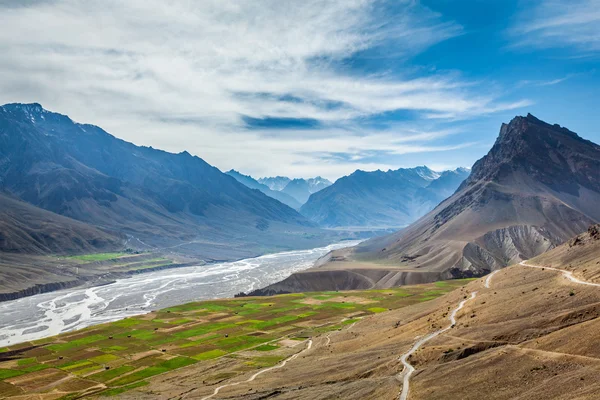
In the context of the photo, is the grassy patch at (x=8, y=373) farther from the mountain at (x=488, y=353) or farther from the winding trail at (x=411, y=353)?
the winding trail at (x=411, y=353)

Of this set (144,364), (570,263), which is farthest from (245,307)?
(570,263)

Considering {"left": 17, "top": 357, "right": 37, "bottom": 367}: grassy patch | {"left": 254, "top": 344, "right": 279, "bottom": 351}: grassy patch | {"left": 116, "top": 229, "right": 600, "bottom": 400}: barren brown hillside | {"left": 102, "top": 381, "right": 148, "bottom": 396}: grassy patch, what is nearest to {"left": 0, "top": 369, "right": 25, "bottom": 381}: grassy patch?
{"left": 17, "top": 357, "right": 37, "bottom": 367}: grassy patch

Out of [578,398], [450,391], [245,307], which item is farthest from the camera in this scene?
[245,307]

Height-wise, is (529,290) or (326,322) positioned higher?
(529,290)

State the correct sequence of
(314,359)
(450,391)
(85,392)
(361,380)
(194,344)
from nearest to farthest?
(450,391) → (361,380) → (314,359) → (85,392) → (194,344)

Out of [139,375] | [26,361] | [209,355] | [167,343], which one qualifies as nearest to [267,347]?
[209,355]

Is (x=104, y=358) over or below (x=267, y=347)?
over

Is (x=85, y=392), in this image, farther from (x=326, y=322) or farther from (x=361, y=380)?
(x=326, y=322)

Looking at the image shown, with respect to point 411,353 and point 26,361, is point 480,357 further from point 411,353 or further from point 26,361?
point 26,361

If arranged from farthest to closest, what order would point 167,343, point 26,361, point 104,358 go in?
point 167,343, point 26,361, point 104,358
